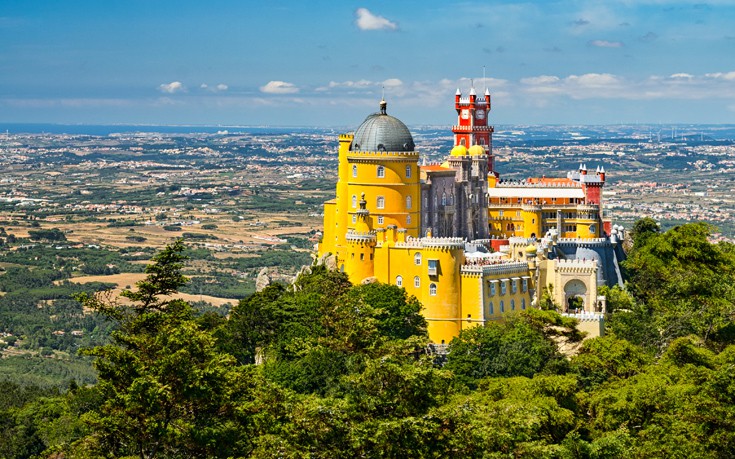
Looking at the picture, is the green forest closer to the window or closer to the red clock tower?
the window

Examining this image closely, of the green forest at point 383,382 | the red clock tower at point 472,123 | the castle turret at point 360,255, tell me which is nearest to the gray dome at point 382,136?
the castle turret at point 360,255

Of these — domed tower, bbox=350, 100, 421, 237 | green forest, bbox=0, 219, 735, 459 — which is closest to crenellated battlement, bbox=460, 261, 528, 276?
green forest, bbox=0, 219, 735, 459

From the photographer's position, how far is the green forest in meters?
49.0

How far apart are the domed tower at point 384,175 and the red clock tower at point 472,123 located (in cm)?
2550

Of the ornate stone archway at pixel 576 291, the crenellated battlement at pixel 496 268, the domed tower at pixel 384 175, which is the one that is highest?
the domed tower at pixel 384 175

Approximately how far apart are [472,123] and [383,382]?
70.9 m

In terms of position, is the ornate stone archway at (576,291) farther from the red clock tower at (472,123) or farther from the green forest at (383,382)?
the red clock tower at (472,123)

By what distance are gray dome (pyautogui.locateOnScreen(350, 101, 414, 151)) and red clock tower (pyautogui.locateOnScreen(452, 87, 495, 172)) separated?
25.0 meters

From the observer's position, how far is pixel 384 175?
305ft

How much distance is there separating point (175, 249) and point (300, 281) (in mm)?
34217

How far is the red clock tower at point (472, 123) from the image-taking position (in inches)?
4680

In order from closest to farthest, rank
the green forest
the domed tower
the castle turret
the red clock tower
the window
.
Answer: the green forest, the window, the castle turret, the domed tower, the red clock tower

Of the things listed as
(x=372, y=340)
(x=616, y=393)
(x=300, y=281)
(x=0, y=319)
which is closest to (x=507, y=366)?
(x=372, y=340)

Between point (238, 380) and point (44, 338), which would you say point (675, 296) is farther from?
point (44, 338)
